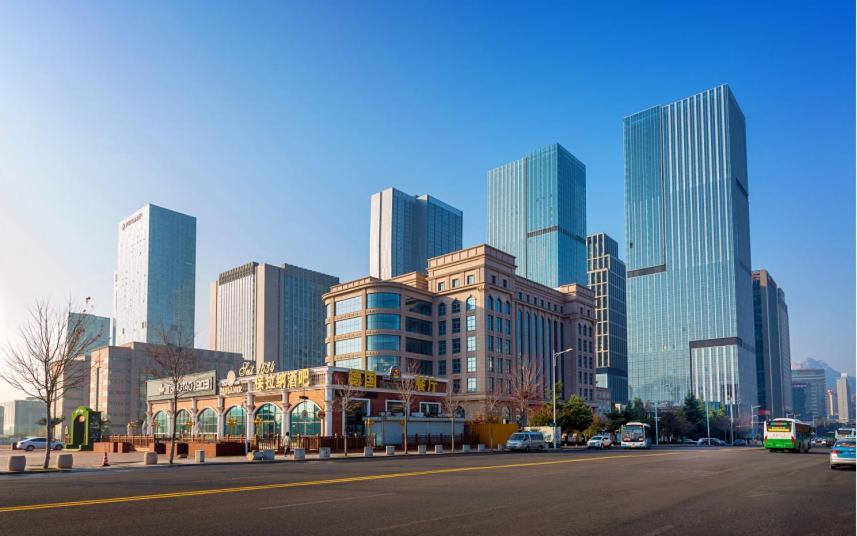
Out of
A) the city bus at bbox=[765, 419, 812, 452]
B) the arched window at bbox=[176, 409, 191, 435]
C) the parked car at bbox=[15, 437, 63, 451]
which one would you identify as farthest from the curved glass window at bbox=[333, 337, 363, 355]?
the city bus at bbox=[765, 419, 812, 452]

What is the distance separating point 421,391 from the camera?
249ft

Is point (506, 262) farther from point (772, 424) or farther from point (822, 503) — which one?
point (822, 503)

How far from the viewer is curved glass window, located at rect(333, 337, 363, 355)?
11525 cm

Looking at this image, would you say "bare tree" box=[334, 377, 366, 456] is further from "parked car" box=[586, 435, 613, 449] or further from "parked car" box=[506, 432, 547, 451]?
"parked car" box=[586, 435, 613, 449]

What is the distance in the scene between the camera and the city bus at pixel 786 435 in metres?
60.0

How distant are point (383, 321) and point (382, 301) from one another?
326 centimetres

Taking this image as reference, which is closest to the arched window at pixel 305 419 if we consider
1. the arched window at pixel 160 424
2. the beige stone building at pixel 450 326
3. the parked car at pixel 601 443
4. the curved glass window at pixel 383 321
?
the arched window at pixel 160 424

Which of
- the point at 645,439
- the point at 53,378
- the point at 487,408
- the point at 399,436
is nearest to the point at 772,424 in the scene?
the point at 645,439

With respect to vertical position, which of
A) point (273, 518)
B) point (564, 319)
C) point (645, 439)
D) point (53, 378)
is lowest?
point (645, 439)

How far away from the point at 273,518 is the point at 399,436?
5061cm

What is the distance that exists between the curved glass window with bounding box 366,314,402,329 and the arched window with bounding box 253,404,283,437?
1678 inches

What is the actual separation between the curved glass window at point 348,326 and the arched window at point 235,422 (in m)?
41.2

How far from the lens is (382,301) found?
114688 millimetres

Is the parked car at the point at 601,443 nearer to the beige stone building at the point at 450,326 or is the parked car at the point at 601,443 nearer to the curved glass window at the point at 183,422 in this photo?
the beige stone building at the point at 450,326
